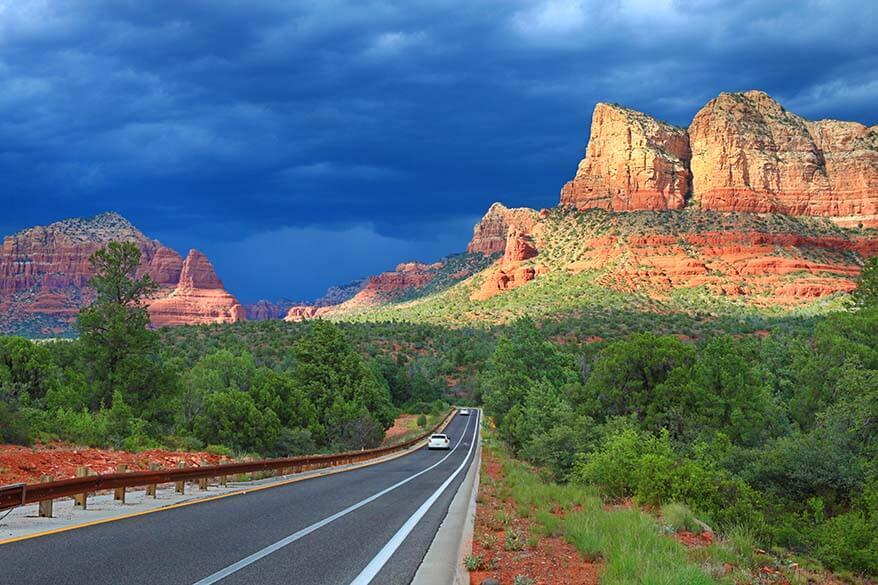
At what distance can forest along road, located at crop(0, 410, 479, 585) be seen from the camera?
23.7 ft

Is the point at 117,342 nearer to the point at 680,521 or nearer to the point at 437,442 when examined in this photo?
the point at 437,442

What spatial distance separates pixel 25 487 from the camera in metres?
9.70

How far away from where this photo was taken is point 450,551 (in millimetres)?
9586

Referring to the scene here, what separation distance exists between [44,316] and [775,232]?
609 ft

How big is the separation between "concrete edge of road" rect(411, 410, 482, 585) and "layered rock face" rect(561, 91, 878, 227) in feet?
464

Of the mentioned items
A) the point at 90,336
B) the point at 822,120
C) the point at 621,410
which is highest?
the point at 822,120

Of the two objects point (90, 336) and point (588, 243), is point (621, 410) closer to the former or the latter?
point (90, 336)

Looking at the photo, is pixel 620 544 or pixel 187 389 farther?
pixel 187 389

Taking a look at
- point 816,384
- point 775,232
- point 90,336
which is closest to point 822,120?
point 775,232

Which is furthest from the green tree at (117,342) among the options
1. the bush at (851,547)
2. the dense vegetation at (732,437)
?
the bush at (851,547)

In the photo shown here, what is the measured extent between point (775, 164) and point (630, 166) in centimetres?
2935

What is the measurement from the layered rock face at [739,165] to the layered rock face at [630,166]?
23 centimetres


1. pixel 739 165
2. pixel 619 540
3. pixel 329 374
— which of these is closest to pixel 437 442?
pixel 329 374

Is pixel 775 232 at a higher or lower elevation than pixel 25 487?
higher
